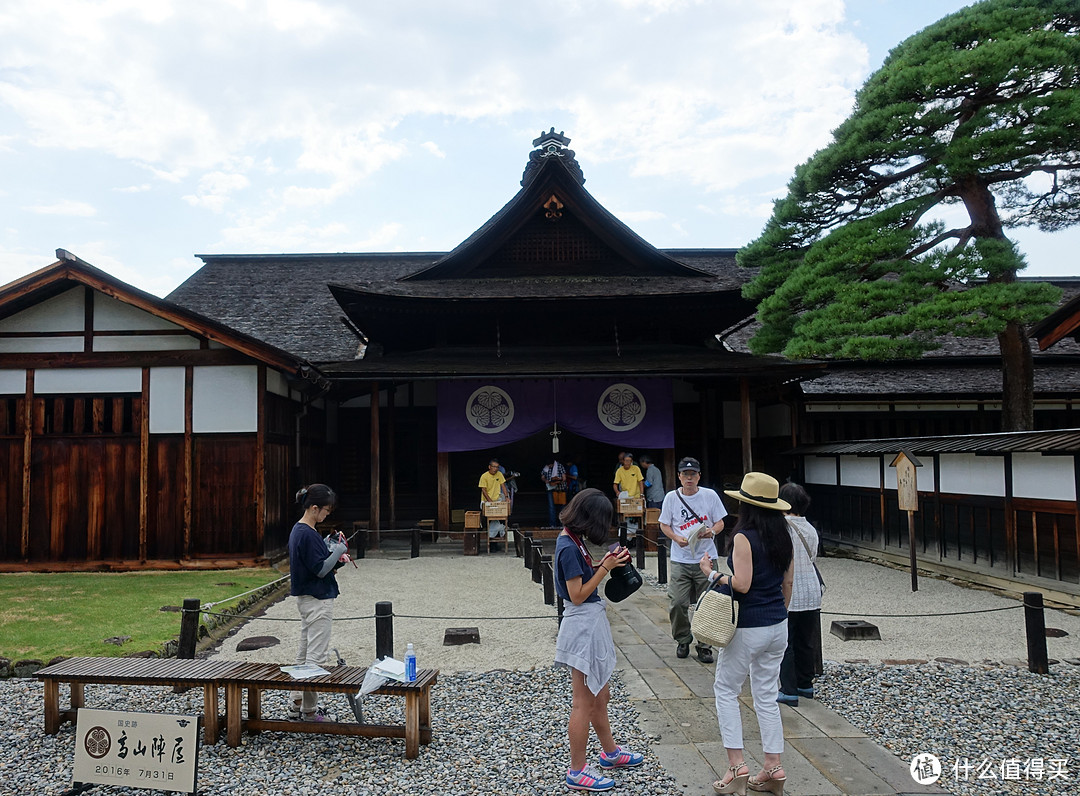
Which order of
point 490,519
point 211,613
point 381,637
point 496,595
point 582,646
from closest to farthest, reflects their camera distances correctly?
point 582,646
point 381,637
point 211,613
point 496,595
point 490,519

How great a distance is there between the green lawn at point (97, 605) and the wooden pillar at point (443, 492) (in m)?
3.39

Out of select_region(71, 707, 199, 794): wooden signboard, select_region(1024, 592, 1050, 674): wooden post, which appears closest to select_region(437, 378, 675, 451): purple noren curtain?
select_region(1024, 592, 1050, 674): wooden post

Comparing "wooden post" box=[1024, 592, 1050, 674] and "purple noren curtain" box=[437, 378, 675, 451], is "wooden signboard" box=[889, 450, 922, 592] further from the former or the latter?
"purple noren curtain" box=[437, 378, 675, 451]

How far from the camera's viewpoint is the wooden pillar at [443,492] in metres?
13.9

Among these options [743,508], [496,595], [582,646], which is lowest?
[496,595]

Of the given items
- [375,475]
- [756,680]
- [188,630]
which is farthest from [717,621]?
[375,475]

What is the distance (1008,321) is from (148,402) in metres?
14.0

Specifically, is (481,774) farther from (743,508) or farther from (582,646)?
(743,508)

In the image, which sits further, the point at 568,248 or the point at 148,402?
the point at 568,248

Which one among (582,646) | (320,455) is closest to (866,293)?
(582,646)

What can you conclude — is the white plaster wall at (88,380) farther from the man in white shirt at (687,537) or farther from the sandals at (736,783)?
the sandals at (736,783)

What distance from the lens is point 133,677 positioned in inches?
182

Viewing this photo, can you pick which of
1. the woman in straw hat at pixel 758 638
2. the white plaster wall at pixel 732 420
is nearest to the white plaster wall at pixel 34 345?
the woman in straw hat at pixel 758 638

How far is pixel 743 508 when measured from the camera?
3.92m
